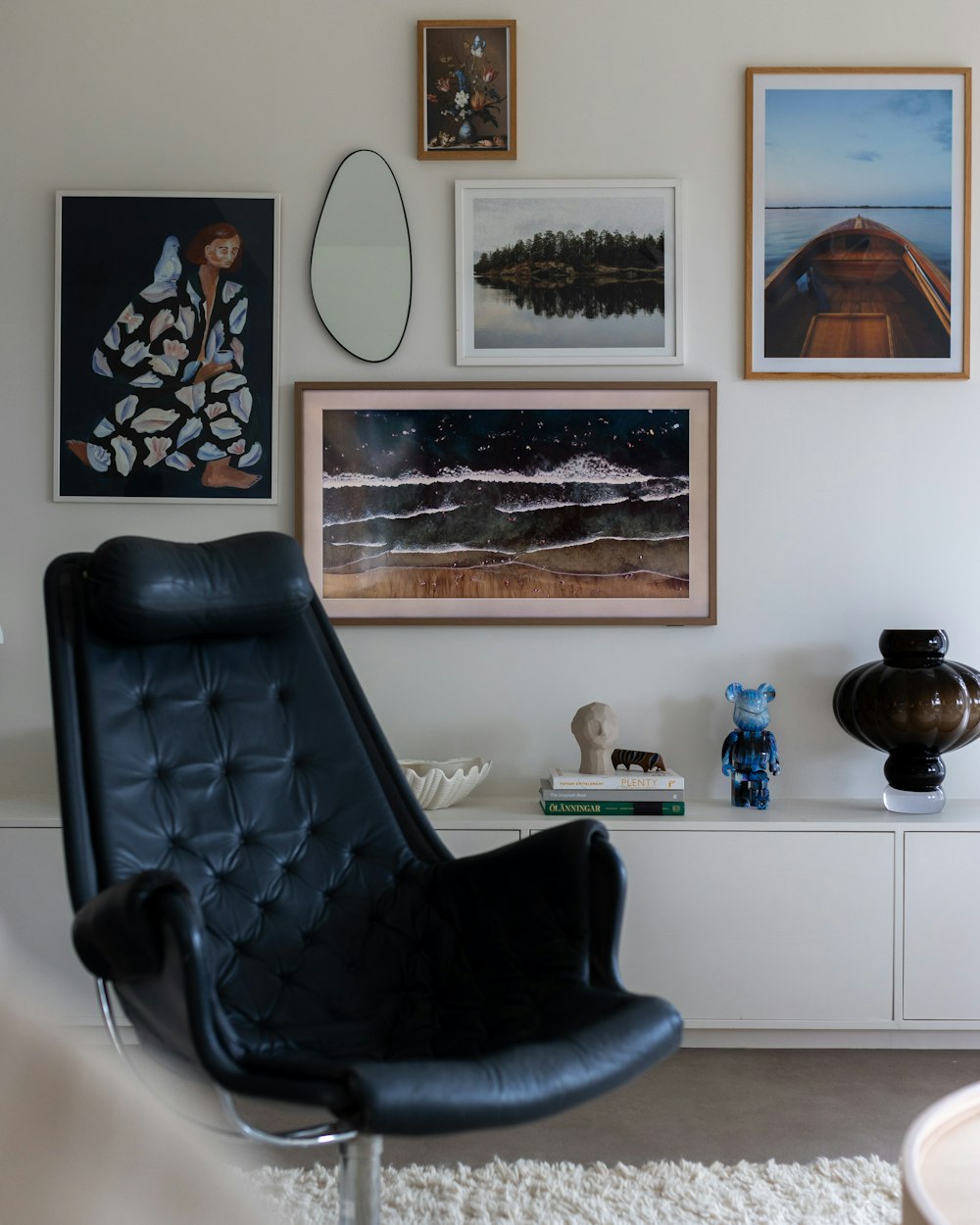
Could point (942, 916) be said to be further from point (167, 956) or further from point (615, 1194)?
point (167, 956)

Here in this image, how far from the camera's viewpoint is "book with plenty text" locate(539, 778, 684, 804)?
262 cm

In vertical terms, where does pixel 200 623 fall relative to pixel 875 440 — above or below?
below

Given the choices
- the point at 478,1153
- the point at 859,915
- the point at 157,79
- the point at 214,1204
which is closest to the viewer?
the point at 214,1204

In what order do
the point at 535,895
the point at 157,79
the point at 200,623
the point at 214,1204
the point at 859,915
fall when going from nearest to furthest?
the point at 214,1204, the point at 535,895, the point at 200,623, the point at 859,915, the point at 157,79

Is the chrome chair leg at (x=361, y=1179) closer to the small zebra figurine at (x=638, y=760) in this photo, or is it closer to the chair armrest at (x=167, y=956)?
the chair armrest at (x=167, y=956)

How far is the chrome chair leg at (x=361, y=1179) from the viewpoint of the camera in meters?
1.45

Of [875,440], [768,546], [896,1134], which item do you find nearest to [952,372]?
[875,440]

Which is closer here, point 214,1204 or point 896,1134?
point 214,1204

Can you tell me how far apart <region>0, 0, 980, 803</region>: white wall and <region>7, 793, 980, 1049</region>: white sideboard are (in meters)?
0.39

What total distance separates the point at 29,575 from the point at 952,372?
252cm

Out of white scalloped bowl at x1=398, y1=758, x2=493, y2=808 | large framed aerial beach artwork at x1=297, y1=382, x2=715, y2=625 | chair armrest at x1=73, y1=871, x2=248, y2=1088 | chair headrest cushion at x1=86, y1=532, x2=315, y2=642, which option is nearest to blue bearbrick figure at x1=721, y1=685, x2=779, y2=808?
large framed aerial beach artwork at x1=297, y1=382, x2=715, y2=625

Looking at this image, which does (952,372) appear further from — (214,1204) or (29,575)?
(214,1204)

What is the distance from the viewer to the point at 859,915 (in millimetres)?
2559

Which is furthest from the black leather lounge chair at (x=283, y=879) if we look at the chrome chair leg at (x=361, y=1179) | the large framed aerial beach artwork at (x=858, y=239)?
the large framed aerial beach artwork at (x=858, y=239)
